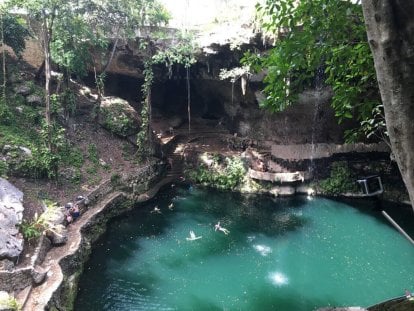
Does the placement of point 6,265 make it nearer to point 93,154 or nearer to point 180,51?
point 93,154

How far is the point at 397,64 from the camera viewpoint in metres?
Result: 2.15

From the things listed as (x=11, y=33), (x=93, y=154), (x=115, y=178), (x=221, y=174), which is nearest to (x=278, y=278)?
(x=115, y=178)

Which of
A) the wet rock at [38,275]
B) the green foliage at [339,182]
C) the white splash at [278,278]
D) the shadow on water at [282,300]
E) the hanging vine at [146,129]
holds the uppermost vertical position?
the hanging vine at [146,129]

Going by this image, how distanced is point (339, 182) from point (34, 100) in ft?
55.5

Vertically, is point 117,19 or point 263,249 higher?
point 117,19

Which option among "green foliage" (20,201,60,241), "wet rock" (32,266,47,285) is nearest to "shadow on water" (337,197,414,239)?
"green foliage" (20,201,60,241)

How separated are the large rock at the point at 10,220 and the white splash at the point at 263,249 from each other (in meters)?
8.52

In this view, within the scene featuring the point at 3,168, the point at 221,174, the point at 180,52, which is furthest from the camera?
Result: the point at 221,174

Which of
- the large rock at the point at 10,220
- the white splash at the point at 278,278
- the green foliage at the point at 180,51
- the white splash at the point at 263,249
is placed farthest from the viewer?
the green foliage at the point at 180,51

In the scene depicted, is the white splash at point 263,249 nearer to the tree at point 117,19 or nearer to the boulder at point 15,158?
the boulder at point 15,158

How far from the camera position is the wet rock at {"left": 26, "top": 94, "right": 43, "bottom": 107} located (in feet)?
64.7

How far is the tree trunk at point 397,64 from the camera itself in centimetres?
211

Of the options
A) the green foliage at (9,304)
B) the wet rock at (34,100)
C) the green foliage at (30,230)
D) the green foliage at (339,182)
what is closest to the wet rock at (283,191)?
the green foliage at (339,182)

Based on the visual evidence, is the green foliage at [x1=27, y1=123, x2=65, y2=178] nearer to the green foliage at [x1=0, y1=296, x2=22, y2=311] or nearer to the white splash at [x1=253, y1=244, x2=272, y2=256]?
the green foliage at [x1=0, y1=296, x2=22, y2=311]
